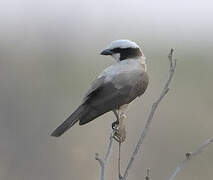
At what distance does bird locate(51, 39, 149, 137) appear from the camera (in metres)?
3.48

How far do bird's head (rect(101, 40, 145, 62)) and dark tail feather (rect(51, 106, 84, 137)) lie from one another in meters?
0.41

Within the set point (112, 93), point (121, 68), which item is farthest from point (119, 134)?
point (121, 68)

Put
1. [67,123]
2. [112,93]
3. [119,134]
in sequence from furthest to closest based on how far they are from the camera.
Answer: [112,93] < [67,123] < [119,134]

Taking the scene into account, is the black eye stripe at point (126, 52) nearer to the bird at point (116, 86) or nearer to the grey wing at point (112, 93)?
the bird at point (116, 86)

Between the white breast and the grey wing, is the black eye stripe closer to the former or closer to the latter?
the white breast

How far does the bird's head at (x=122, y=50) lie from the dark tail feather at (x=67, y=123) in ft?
1.36

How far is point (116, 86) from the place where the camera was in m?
3.63

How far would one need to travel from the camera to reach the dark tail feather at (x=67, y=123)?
10.8 ft

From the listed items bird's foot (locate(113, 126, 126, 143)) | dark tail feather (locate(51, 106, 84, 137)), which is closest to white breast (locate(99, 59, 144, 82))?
dark tail feather (locate(51, 106, 84, 137))

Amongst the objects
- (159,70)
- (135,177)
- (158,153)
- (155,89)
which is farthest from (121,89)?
(159,70)

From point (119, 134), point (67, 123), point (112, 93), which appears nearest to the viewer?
point (119, 134)

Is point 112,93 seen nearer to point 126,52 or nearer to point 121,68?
point 121,68

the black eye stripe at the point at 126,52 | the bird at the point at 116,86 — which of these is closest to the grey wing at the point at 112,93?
the bird at the point at 116,86

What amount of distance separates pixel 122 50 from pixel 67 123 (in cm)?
59
